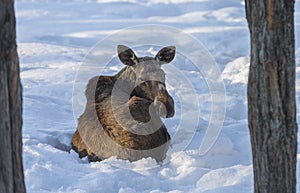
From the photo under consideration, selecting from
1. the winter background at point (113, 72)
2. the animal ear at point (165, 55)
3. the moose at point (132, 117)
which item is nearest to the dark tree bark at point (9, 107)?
the winter background at point (113, 72)

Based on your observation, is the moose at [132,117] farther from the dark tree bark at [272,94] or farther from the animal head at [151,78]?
the dark tree bark at [272,94]

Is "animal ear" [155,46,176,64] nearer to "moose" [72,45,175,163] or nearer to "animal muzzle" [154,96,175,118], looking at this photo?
"moose" [72,45,175,163]

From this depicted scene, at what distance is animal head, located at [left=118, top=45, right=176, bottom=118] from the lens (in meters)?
5.99

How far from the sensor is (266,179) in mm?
3598

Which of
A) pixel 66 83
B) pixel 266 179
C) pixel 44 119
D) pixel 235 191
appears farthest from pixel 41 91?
pixel 266 179

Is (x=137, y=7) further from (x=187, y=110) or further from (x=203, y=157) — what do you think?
(x=203, y=157)

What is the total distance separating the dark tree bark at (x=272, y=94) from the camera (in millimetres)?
3400

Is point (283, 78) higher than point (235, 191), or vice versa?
point (283, 78)

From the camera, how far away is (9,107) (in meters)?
3.17

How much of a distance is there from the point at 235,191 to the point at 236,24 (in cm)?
909

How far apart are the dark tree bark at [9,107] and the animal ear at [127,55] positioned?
9.86 feet

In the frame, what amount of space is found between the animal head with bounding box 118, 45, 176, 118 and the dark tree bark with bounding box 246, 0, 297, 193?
7.91ft

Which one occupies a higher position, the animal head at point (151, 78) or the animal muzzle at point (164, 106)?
the animal head at point (151, 78)

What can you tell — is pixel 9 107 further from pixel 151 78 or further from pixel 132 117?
pixel 151 78
